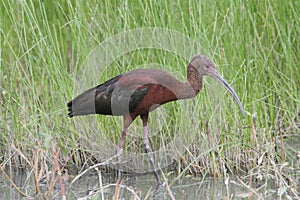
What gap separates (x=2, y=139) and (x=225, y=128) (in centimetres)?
158

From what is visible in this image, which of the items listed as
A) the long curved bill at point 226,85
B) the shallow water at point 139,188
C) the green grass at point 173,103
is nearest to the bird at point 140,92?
the long curved bill at point 226,85

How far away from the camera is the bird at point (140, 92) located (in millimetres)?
4684

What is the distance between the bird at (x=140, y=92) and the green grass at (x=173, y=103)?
0.28 meters

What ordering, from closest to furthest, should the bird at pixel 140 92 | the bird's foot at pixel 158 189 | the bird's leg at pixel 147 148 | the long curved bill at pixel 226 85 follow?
the long curved bill at pixel 226 85
the bird at pixel 140 92
the bird's foot at pixel 158 189
the bird's leg at pixel 147 148

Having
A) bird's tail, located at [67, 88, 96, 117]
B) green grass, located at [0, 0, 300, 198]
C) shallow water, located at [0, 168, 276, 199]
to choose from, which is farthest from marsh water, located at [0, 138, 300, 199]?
bird's tail, located at [67, 88, 96, 117]

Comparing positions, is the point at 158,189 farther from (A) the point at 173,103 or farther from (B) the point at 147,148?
(A) the point at 173,103

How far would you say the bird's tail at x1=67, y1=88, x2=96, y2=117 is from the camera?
15.9 feet

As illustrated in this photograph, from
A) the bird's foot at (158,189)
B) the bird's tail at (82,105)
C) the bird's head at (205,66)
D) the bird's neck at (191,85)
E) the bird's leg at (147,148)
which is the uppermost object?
the bird's head at (205,66)

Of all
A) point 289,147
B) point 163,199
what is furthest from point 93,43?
point 289,147

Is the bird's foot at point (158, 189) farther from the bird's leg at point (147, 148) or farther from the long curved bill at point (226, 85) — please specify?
the long curved bill at point (226, 85)

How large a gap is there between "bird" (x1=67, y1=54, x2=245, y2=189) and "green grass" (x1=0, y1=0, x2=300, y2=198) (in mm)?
278

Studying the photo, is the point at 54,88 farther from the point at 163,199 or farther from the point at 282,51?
the point at 282,51

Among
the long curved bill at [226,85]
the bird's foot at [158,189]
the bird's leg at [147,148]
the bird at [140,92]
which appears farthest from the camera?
the bird's leg at [147,148]

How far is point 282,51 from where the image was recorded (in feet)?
18.9
